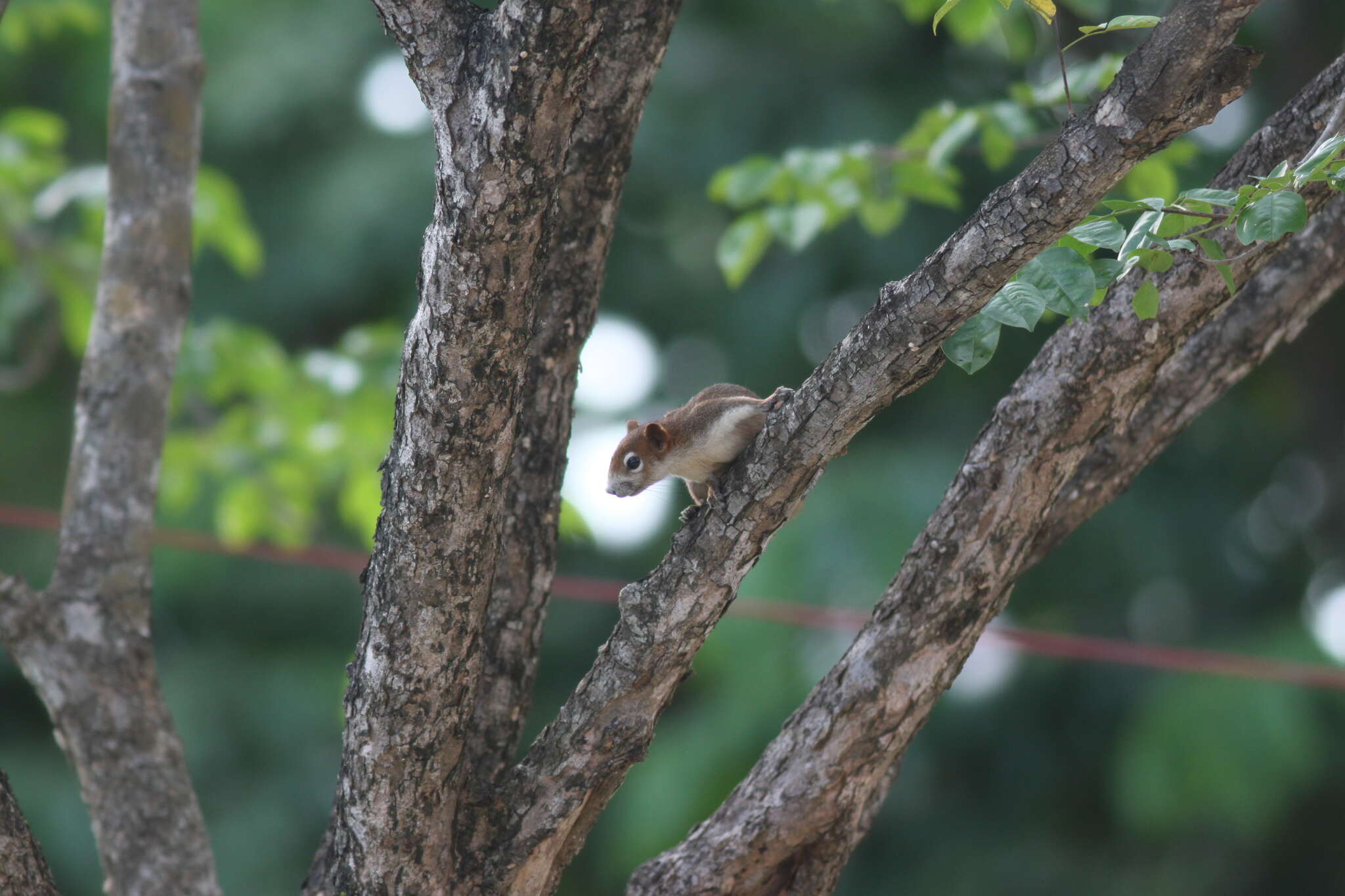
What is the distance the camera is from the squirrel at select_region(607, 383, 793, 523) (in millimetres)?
2170

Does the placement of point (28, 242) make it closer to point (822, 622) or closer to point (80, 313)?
point (80, 313)

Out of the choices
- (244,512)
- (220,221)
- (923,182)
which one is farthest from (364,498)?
(923,182)

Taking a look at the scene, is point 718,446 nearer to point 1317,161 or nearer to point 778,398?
point 778,398

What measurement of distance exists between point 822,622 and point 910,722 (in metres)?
1.85

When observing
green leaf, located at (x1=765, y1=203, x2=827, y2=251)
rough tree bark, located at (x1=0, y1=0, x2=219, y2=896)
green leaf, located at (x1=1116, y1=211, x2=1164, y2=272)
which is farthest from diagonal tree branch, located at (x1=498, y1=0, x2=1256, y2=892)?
green leaf, located at (x1=765, y1=203, x2=827, y2=251)

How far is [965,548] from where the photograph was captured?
6.42 ft

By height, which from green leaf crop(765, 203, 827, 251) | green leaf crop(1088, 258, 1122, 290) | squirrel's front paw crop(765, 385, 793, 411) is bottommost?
green leaf crop(1088, 258, 1122, 290)

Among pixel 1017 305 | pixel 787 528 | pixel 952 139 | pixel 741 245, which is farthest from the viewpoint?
pixel 787 528

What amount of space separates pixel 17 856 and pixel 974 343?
1.50m

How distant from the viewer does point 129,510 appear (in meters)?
2.51

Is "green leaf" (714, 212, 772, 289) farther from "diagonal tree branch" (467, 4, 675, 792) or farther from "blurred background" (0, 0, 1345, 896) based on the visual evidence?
"blurred background" (0, 0, 1345, 896)

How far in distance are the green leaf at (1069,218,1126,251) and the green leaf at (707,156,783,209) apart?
147cm

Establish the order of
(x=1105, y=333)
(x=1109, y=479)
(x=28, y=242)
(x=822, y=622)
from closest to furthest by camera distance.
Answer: (x=1105, y=333), (x=1109, y=479), (x=822, y=622), (x=28, y=242)

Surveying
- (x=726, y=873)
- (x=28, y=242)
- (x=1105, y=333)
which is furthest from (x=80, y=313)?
(x=1105, y=333)
